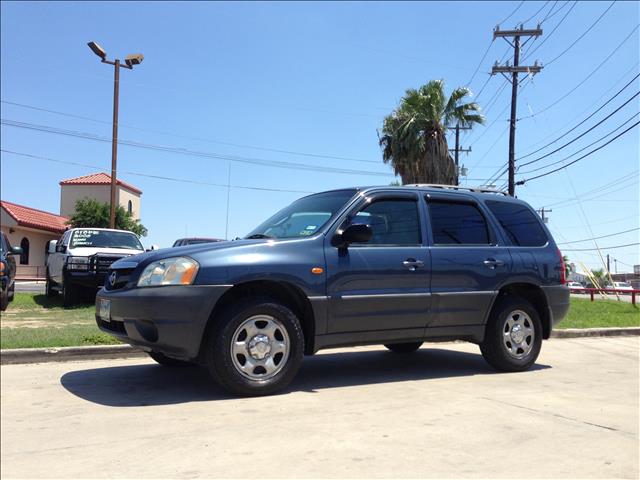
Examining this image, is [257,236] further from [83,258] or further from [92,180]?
[92,180]

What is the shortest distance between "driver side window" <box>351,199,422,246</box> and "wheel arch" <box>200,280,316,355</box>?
871mm

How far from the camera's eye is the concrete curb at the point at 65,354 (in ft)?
19.7

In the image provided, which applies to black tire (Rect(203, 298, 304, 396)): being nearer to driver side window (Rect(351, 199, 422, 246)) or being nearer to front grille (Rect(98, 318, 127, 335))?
front grille (Rect(98, 318, 127, 335))

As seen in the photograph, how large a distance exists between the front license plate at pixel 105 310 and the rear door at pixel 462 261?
10.0ft

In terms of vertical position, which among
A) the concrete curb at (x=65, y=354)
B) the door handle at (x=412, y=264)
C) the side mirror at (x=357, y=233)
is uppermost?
the side mirror at (x=357, y=233)

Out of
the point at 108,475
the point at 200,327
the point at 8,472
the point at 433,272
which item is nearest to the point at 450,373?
the point at 433,272

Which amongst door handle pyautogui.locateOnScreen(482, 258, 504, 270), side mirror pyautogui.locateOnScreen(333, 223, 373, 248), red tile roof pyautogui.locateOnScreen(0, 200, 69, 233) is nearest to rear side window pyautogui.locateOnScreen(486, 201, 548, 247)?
door handle pyautogui.locateOnScreen(482, 258, 504, 270)

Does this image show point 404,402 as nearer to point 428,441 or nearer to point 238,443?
point 428,441

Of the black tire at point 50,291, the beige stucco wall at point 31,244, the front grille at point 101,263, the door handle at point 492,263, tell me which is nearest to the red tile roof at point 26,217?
the beige stucco wall at point 31,244

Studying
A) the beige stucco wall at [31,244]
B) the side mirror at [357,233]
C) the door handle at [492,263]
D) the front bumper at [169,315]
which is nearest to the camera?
the front bumper at [169,315]

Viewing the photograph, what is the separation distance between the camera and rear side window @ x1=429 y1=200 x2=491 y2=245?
6223mm

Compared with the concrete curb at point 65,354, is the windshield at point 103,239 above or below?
above

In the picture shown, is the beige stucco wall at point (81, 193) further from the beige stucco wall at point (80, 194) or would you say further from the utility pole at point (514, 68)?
→ the utility pole at point (514, 68)

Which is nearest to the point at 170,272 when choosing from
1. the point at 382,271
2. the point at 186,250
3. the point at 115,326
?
the point at 186,250
